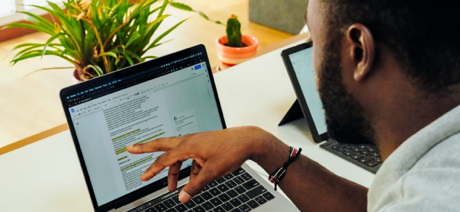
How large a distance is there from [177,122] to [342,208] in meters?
0.37

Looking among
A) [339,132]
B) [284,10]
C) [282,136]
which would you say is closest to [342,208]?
[339,132]

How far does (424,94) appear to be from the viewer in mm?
761

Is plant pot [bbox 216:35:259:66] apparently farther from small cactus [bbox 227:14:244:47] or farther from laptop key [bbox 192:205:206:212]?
laptop key [bbox 192:205:206:212]

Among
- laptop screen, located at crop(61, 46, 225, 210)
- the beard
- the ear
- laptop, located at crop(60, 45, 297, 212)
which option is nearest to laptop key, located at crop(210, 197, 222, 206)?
laptop, located at crop(60, 45, 297, 212)

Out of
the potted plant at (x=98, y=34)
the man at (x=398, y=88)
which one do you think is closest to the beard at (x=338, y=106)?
the man at (x=398, y=88)

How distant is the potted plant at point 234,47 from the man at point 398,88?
82 cm

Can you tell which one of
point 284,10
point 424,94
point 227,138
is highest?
point 424,94

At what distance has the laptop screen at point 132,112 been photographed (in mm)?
1019

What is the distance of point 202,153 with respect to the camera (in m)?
1.03

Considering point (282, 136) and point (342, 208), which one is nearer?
point (342, 208)

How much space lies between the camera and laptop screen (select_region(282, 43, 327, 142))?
134 cm

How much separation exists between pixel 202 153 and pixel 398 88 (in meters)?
0.41

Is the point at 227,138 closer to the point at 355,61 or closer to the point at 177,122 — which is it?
the point at 177,122

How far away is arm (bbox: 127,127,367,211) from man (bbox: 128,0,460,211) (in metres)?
0.18
